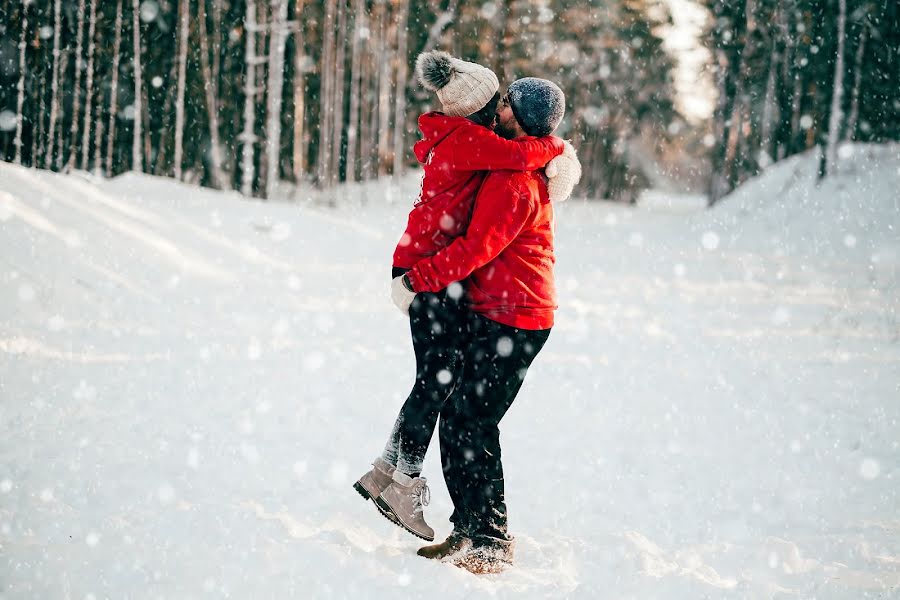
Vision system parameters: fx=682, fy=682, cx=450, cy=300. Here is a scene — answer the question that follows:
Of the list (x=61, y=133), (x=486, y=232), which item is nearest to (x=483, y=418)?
(x=486, y=232)

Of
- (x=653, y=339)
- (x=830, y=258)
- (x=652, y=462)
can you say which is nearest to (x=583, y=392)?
(x=652, y=462)

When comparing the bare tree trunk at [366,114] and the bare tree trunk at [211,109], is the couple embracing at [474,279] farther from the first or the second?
the bare tree trunk at [366,114]

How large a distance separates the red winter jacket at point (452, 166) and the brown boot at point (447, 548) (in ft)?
3.98

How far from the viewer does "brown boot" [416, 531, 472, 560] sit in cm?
297

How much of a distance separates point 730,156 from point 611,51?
10647 millimetres

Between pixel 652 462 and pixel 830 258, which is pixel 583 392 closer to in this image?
pixel 652 462

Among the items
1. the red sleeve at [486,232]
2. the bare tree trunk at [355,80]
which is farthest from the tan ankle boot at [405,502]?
the bare tree trunk at [355,80]

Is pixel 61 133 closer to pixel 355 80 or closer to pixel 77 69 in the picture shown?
pixel 77 69

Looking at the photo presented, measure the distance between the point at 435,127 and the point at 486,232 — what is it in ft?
1.65

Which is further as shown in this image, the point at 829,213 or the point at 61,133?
the point at 61,133

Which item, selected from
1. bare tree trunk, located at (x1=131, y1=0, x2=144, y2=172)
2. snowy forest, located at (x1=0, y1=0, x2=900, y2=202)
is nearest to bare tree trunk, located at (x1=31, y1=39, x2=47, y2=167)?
snowy forest, located at (x1=0, y1=0, x2=900, y2=202)

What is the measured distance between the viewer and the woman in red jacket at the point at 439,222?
2686mm

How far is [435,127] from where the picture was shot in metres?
2.78

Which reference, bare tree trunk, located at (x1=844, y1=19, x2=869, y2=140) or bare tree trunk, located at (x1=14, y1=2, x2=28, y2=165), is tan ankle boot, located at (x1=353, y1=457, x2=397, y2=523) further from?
bare tree trunk, located at (x1=844, y1=19, x2=869, y2=140)
